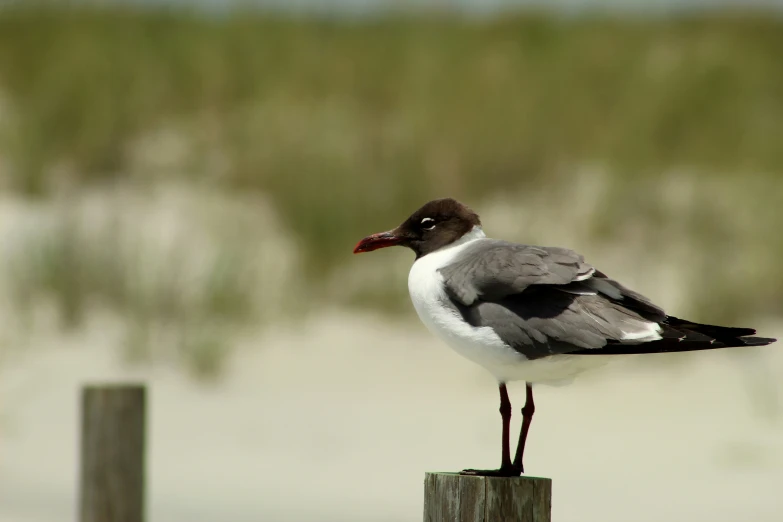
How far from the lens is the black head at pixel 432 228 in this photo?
10.2 feet

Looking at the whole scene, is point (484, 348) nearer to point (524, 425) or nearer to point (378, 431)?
point (524, 425)

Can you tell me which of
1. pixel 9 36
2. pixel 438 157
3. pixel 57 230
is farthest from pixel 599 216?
pixel 9 36

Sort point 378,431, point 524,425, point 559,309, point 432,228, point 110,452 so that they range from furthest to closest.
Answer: point 378,431
point 110,452
point 432,228
point 524,425
point 559,309

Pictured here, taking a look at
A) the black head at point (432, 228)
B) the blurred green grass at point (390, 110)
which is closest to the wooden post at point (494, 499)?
the black head at point (432, 228)

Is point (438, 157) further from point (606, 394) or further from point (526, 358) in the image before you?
point (526, 358)

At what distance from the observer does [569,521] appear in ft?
18.3

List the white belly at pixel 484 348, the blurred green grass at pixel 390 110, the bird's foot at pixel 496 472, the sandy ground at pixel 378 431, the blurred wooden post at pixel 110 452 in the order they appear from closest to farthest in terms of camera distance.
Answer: the white belly at pixel 484 348 → the bird's foot at pixel 496 472 → the blurred wooden post at pixel 110 452 → the sandy ground at pixel 378 431 → the blurred green grass at pixel 390 110

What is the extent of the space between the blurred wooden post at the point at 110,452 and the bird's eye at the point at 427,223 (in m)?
1.24

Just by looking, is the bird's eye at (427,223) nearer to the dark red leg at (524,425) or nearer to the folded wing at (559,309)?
the folded wing at (559,309)

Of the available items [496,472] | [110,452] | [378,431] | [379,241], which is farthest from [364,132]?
[496,472]

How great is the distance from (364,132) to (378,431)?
16.3ft

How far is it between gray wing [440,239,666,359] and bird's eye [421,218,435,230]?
0.33 m

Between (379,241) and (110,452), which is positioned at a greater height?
(379,241)

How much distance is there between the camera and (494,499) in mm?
2664
